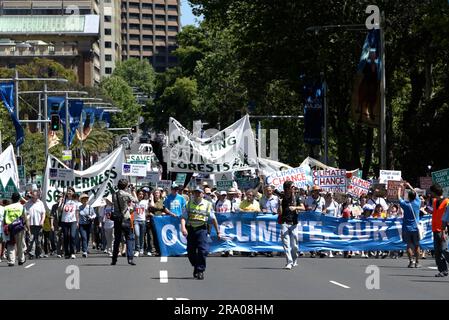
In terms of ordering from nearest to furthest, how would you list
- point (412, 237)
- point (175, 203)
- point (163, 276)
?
point (163, 276)
point (412, 237)
point (175, 203)

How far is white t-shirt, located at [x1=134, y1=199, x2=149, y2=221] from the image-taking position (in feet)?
105

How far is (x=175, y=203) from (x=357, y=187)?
7663 mm

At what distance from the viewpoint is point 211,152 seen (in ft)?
112

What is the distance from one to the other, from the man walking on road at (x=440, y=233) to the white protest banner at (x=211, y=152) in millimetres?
9934

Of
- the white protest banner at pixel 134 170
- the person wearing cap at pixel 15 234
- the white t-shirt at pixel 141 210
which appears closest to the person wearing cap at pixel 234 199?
the white t-shirt at pixel 141 210

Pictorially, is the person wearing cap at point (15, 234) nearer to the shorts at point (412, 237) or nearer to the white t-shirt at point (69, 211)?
the white t-shirt at point (69, 211)

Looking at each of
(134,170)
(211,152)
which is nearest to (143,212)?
(211,152)

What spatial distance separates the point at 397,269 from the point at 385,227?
216 inches

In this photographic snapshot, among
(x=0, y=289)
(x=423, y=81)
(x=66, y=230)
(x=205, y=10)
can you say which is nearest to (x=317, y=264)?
(x=66, y=230)

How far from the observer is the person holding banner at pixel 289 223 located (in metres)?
25.4

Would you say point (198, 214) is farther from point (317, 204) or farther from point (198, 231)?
point (317, 204)

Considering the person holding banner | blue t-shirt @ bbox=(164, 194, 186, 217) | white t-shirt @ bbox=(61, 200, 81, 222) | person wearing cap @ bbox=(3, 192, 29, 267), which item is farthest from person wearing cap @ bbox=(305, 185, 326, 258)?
person wearing cap @ bbox=(3, 192, 29, 267)

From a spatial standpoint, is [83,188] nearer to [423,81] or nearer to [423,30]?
[423,30]
